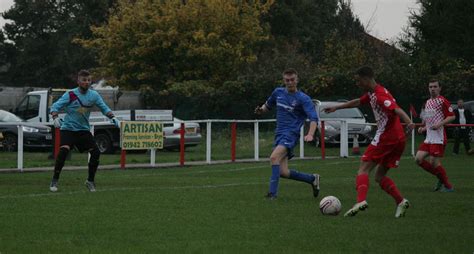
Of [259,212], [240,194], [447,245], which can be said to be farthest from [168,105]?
[447,245]

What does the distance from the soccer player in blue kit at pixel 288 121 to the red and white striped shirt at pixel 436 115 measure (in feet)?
11.0

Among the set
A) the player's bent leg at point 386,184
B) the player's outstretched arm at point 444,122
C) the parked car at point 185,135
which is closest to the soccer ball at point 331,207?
the player's bent leg at point 386,184

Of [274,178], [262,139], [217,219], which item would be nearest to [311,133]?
[274,178]

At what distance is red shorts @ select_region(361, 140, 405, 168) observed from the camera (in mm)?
11812

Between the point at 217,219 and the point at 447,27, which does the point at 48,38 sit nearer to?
the point at 447,27

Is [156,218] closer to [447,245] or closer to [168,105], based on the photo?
[447,245]

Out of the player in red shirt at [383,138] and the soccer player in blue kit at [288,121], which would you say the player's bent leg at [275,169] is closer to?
the soccer player in blue kit at [288,121]

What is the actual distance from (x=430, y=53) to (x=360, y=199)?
121 feet

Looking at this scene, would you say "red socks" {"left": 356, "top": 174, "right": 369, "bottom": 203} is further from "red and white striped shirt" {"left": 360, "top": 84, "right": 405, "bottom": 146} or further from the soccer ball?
"red and white striped shirt" {"left": 360, "top": 84, "right": 405, "bottom": 146}

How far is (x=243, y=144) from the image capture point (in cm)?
2923

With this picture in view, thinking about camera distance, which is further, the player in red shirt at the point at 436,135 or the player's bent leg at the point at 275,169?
the player in red shirt at the point at 436,135

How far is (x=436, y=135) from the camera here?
17.0 meters

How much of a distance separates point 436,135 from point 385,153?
213 inches

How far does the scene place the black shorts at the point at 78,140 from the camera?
51.2ft
